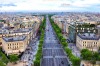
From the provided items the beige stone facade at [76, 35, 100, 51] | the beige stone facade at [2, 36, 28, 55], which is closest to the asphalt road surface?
the beige stone facade at [76, 35, 100, 51]

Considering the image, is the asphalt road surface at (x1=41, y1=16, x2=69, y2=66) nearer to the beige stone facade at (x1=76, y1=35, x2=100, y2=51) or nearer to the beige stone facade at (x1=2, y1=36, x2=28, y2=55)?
the beige stone facade at (x1=76, y1=35, x2=100, y2=51)

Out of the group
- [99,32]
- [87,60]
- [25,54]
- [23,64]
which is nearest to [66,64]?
[87,60]

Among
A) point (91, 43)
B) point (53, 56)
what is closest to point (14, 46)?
point (53, 56)

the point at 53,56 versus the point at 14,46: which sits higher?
the point at 14,46

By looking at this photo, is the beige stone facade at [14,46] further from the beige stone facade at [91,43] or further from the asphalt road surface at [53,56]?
the beige stone facade at [91,43]

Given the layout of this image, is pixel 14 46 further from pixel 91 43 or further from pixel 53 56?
pixel 91 43

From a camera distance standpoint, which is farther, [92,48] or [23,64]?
[92,48]

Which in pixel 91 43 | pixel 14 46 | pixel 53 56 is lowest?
pixel 53 56

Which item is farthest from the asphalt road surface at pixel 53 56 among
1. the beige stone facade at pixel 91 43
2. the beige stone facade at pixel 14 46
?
the beige stone facade at pixel 14 46

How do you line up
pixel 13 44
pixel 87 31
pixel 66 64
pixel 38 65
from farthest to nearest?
pixel 87 31 → pixel 13 44 → pixel 66 64 → pixel 38 65

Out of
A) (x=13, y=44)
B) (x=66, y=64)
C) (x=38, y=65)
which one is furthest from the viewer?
(x=13, y=44)

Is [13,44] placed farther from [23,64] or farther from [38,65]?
[38,65]
